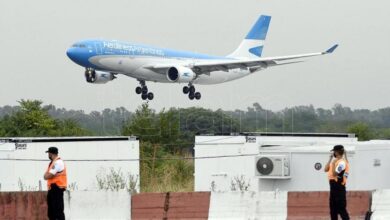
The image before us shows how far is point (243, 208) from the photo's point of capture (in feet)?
58.2

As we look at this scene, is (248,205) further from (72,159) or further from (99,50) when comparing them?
(99,50)

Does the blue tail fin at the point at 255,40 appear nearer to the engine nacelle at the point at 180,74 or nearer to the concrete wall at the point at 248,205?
the engine nacelle at the point at 180,74

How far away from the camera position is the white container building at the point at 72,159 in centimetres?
3130

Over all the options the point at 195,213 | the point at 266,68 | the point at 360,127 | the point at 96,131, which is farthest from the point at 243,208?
the point at 266,68

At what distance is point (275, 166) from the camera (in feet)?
75.0

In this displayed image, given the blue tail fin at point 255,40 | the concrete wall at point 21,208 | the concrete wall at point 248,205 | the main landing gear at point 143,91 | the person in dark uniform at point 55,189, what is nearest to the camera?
the person in dark uniform at point 55,189

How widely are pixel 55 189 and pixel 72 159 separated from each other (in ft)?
52.3

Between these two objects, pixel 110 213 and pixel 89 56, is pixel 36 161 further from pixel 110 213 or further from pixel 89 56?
pixel 89 56

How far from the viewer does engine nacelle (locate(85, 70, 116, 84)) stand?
189 ft

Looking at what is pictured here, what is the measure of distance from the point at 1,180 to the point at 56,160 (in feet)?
48.9

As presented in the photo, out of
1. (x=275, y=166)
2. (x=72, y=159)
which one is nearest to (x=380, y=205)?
(x=275, y=166)

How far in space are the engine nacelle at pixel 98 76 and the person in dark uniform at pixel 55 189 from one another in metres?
41.2

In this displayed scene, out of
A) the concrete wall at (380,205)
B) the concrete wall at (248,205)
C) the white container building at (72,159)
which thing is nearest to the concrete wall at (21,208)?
the concrete wall at (248,205)

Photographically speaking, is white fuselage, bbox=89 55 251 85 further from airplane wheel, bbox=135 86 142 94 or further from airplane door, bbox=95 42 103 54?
airplane wheel, bbox=135 86 142 94
